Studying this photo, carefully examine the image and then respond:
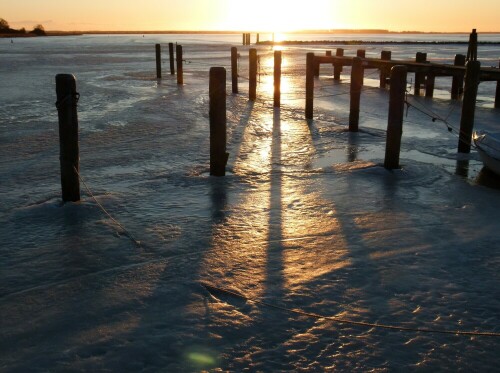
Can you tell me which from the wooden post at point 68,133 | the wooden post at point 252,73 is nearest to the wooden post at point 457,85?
the wooden post at point 252,73

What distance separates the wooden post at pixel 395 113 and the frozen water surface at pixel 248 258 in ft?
1.14

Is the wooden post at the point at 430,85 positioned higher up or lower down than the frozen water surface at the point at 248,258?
higher up

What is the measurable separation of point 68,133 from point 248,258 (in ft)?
9.45

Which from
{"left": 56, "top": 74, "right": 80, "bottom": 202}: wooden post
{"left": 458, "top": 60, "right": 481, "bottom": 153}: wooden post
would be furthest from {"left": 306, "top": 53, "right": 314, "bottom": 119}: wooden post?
{"left": 56, "top": 74, "right": 80, "bottom": 202}: wooden post

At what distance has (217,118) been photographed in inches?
307

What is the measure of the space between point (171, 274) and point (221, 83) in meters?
3.72

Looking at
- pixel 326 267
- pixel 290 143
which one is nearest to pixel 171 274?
pixel 326 267

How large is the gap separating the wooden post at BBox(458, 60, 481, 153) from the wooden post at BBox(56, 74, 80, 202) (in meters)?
6.65

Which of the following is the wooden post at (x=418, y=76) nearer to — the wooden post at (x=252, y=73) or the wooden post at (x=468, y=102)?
the wooden post at (x=252, y=73)

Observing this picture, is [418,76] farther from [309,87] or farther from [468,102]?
[468,102]

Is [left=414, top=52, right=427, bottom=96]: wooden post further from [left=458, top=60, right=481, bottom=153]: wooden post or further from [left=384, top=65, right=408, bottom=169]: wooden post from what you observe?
[left=384, top=65, right=408, bottom=169]: wooden post

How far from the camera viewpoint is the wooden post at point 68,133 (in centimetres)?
624

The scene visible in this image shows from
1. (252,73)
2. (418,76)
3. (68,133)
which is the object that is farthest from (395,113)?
(418,76)

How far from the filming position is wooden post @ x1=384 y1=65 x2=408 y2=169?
26.8 feet
